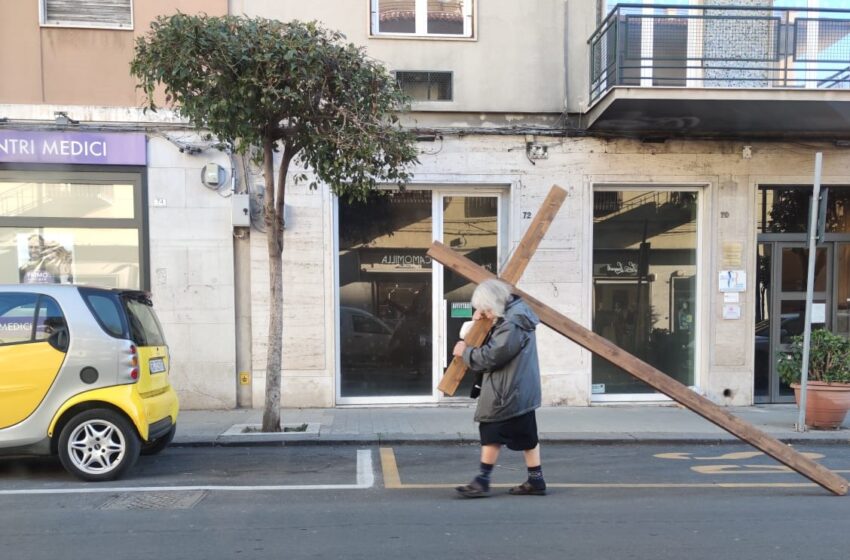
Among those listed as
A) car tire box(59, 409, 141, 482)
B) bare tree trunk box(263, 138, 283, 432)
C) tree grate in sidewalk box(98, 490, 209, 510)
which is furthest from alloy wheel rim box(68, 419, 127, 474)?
bare tree trunk box(263, 138, 283, 432)

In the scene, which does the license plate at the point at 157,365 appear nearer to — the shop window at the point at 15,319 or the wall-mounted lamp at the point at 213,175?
the shop window at the point at 15,319

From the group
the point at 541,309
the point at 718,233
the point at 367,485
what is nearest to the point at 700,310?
the point at 718,233

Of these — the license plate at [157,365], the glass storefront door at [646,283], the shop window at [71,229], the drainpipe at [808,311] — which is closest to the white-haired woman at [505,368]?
the license plate at [157,365]

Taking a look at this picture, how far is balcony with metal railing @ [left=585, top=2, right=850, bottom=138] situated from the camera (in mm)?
8016

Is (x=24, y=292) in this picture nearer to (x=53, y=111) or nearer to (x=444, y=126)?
(x=53, y=111)

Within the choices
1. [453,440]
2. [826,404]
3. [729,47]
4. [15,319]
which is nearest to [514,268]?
[453,440]

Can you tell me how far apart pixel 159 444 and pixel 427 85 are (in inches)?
236

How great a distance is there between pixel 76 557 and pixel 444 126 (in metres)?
7.04

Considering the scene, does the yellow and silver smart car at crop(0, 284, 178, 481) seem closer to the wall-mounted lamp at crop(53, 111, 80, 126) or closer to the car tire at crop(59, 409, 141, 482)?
the car tire at crop(59, 409, 141, 482)

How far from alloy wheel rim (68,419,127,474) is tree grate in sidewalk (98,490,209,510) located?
1.60ft

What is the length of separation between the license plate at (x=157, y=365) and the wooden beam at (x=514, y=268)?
2.71 m

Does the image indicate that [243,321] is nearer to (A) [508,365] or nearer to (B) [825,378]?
(A) [508,365]

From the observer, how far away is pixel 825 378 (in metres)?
7.84

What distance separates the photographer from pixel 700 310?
9547mm
